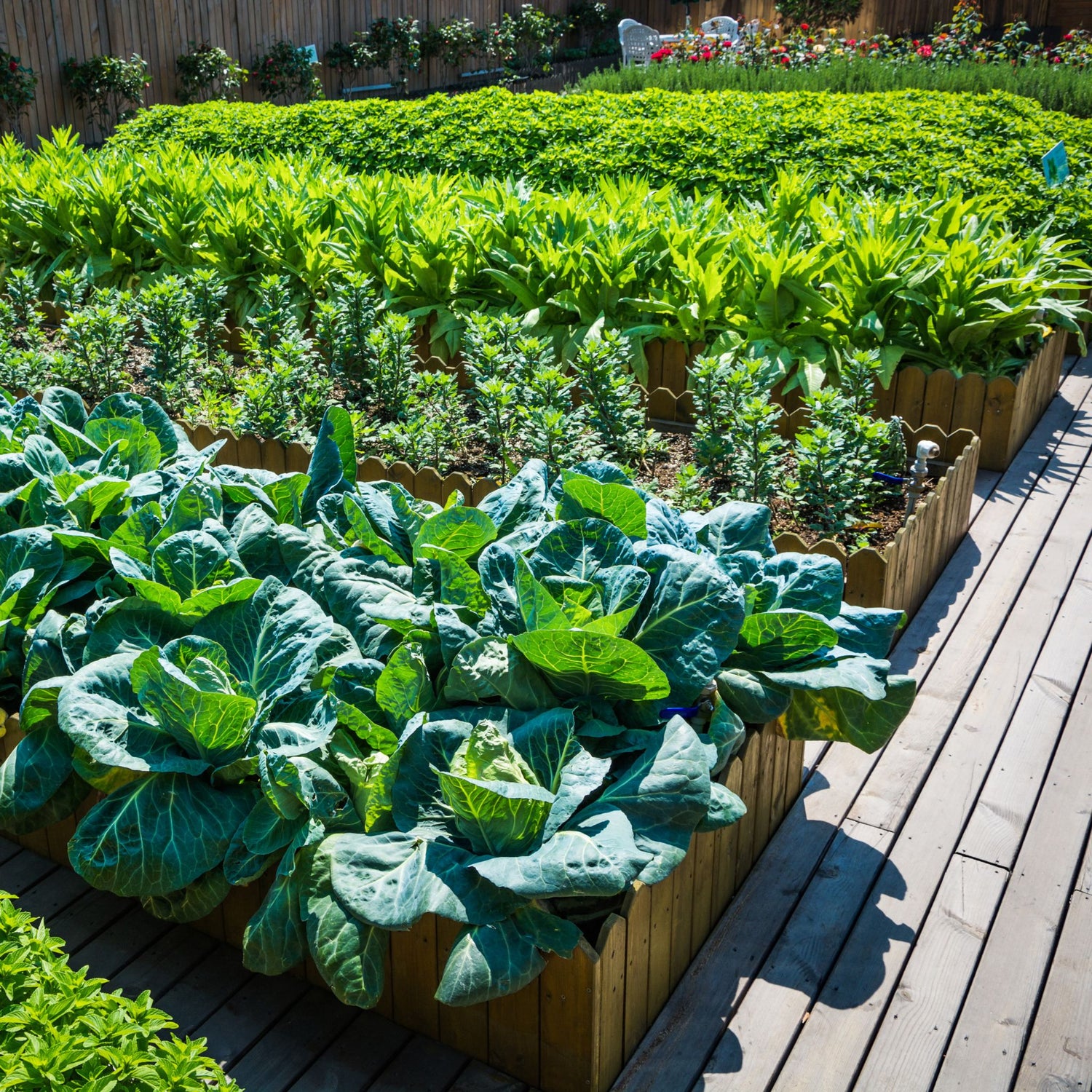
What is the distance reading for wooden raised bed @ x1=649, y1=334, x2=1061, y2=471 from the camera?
502 cm

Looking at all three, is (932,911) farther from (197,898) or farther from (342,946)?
(197,898)

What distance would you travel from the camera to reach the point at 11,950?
5.65ft

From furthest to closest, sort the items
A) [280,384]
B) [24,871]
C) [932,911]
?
[280,384], [24,871], [932,911]

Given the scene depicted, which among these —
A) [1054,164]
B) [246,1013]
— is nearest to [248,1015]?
[246,1013]

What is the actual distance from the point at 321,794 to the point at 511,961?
1.78 ft

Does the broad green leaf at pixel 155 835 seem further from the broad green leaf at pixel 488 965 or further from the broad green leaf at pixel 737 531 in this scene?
the broad green leaf at pixel 737 531

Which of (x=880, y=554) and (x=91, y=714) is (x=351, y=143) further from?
(x=91, y=714)

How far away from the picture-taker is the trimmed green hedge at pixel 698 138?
7.69 meters

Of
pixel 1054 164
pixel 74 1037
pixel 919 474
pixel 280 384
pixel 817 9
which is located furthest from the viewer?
pixel 817 9

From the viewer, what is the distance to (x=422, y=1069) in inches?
89.2

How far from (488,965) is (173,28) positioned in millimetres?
19834

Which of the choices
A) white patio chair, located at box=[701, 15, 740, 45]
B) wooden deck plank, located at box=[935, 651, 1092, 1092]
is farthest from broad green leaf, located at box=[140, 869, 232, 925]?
white patio chair, located at box=[701, 15, 740, 45]

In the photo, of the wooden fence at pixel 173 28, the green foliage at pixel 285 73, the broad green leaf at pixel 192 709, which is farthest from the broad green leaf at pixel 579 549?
the green foliage at pixel 285 73

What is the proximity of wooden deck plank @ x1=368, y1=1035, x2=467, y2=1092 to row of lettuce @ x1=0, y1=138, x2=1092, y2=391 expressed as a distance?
11.7 feet
